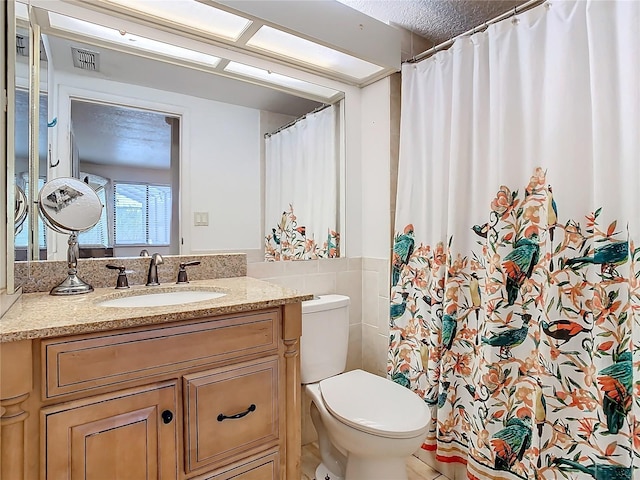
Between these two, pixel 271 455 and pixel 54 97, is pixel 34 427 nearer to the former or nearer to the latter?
pixel 271 455

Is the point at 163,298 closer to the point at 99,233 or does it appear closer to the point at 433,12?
the point at 99,233

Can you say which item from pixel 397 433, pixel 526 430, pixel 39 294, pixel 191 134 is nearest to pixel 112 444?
pixel 39 294

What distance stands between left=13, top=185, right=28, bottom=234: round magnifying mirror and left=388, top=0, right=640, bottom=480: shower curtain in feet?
5.13

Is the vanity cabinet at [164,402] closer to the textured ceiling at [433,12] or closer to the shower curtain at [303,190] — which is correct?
the shower curtain at [303,190]

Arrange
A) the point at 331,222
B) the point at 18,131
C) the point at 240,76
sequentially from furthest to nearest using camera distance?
the point at 331,222, the point at 240,76, the point at 18,131

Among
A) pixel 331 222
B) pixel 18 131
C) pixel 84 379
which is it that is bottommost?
pixel 84 379

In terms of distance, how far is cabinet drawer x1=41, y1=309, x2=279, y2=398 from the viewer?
874 mm

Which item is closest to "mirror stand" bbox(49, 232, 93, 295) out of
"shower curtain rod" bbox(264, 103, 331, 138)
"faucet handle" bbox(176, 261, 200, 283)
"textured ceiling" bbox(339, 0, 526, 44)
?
"faucet handle" bbox(176, 261, 200, 283)

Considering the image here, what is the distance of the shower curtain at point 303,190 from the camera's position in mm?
1867

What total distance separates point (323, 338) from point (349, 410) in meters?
0.38

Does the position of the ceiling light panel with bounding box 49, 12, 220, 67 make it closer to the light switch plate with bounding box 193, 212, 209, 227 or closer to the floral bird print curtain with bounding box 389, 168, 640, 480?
the light switch plate with bounding box 193, 212, 209, 227

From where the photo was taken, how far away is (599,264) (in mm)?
1201

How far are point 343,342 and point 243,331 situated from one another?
794 mm

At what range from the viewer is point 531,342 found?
1.38 metres
